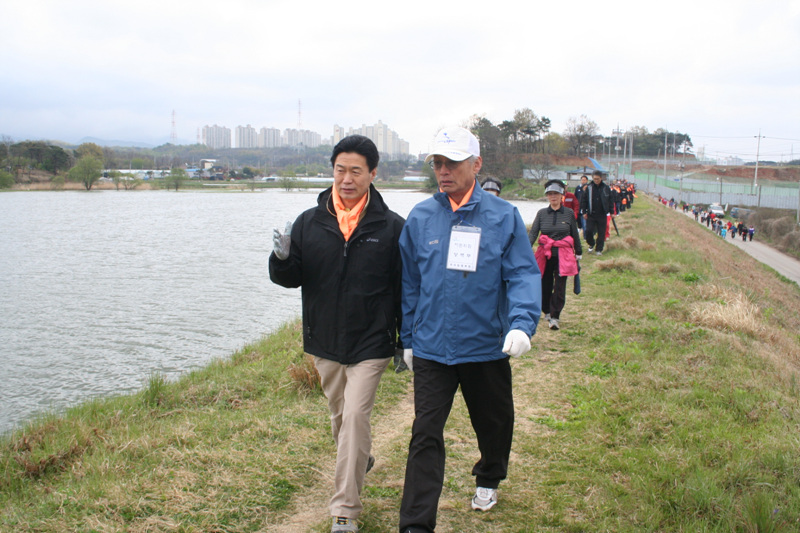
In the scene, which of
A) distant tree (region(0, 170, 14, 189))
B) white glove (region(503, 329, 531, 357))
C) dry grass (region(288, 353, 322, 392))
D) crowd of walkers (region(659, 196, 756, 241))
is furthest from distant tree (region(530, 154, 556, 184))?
white glove (region(503, 329, 531, 357))

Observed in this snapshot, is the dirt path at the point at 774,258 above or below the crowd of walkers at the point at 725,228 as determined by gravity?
below

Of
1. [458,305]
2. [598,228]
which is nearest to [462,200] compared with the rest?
[458,305]

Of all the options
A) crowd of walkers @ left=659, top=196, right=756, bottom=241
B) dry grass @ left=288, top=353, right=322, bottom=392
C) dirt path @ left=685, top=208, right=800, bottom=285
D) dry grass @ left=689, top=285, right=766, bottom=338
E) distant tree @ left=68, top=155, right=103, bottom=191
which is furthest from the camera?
distant tree @ left=68, top=155, right=103, bottom=191

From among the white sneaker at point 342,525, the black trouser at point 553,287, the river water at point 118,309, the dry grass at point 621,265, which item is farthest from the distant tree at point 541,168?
the white sneaker at point 342,525

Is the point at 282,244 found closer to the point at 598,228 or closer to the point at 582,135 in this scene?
the point at 598,228

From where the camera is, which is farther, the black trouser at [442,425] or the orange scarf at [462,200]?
the orange scarf at [462,200]

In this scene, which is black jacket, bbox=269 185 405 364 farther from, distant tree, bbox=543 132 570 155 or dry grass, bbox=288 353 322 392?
distant tree, bbox=543 132 570 155

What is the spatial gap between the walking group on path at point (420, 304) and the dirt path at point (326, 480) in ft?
1.14

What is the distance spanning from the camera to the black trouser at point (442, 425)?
311cm

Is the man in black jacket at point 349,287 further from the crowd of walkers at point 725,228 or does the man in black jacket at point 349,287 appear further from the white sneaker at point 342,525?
the crowd of walkers at point 725,228

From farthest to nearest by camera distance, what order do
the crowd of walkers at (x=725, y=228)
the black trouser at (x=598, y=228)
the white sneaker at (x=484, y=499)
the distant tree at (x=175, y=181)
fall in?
the distant tree at (x=175, y=181) < the crowd of walkers at (x=725, y=228) < the black trouser at (x=598, y=228) < the white sneaker at (x=484, y=499)

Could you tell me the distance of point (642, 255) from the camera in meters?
14.4

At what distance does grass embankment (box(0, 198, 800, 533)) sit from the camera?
138 inches

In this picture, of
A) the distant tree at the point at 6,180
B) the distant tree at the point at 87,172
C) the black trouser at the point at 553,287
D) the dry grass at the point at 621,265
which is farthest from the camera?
the distant tree at the point at 87,172
